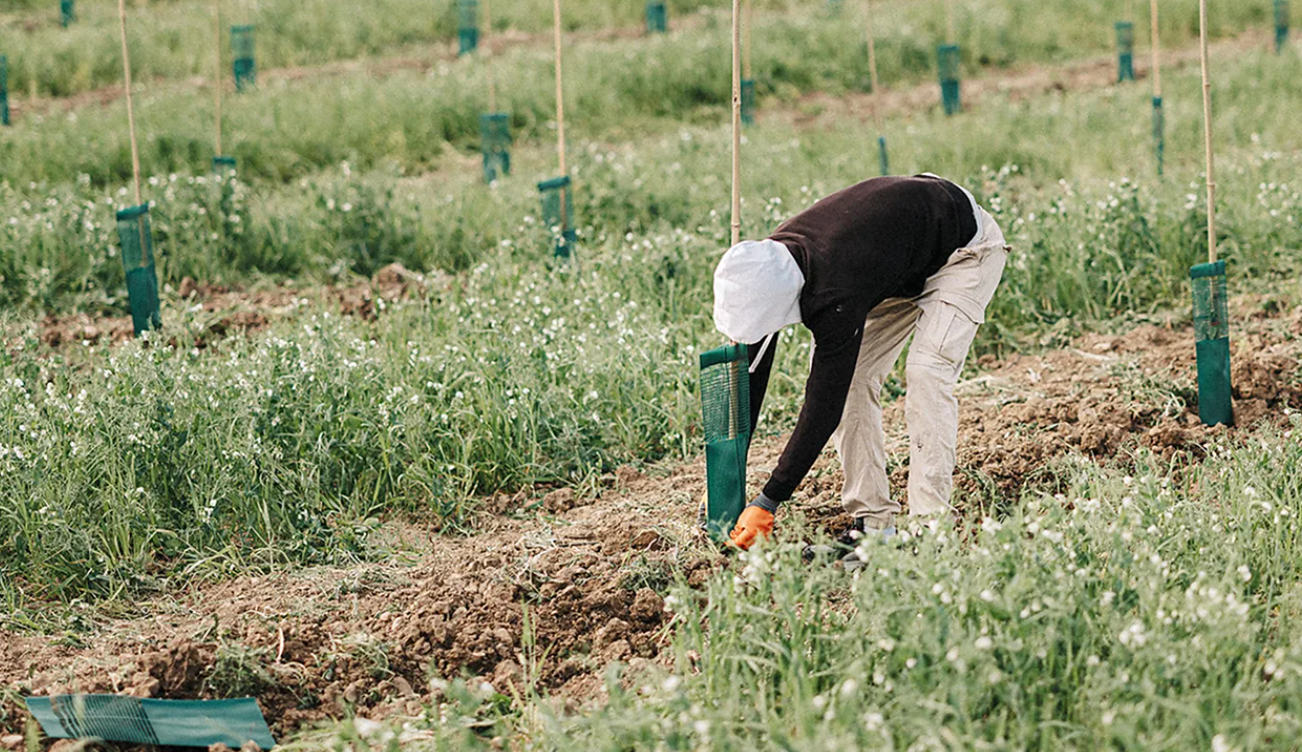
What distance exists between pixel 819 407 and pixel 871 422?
1.43 feet

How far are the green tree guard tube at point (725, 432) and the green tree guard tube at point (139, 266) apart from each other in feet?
10.8

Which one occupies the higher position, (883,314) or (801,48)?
(801,48)

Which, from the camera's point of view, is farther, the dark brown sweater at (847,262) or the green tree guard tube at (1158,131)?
the green tree guard tube at (1158,131)

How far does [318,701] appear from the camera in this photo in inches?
133

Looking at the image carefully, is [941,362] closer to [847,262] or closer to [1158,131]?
[847,262]

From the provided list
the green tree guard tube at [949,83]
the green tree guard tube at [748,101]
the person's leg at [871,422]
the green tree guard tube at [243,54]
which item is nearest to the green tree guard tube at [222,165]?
the green tree guard tube at [243,54]

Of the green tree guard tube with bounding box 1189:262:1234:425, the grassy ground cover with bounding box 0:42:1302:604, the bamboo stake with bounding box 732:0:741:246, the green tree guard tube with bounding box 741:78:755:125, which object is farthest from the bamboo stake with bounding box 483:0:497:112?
the green tree guard tube with bounding box 1189:262:1234:425

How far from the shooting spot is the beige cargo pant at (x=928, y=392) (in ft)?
12.3

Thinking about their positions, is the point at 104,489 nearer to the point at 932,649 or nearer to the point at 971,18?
the point at 932,649

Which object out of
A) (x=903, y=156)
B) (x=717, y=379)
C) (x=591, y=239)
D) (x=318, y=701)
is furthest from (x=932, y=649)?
(x=903, y=156)

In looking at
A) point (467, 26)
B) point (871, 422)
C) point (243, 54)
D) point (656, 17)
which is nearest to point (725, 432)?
point (871, 422)

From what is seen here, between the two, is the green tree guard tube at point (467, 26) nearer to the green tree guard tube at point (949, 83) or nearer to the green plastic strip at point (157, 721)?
the green tree guard tube at point (949, 83)

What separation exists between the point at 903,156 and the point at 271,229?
377 cm

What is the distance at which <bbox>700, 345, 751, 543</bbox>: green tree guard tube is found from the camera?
375cm
